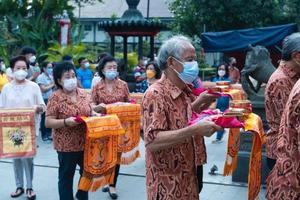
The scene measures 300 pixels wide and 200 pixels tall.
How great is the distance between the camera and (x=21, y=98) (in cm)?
566

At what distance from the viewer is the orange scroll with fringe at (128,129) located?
5.89 meters

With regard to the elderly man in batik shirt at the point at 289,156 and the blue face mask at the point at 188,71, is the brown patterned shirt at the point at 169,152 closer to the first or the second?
the blue face mask at the point at 188,71

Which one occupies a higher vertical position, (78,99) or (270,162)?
(78,99)

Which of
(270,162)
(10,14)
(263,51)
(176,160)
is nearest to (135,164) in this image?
(263,51)

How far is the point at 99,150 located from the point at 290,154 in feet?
9.67

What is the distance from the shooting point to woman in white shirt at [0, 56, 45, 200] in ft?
18.4

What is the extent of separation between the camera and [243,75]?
628 centimetres

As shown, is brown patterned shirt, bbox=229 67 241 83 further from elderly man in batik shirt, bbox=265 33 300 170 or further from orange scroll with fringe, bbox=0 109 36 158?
elderly man in batik shirt, bbox=265 33 300 170

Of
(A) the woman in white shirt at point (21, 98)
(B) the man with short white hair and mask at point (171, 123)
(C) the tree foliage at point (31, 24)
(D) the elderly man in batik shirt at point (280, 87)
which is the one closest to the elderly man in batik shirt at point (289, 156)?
(B) the man with short white hair and mask at point (171, 123)

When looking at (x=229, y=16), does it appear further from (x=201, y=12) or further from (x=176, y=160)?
(x=176, y=160)

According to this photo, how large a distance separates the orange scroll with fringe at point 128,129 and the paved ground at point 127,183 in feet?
1.12

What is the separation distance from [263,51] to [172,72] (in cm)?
355

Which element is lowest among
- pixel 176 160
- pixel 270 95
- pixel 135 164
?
pixel 135 164

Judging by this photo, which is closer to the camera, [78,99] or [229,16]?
[78,99]
